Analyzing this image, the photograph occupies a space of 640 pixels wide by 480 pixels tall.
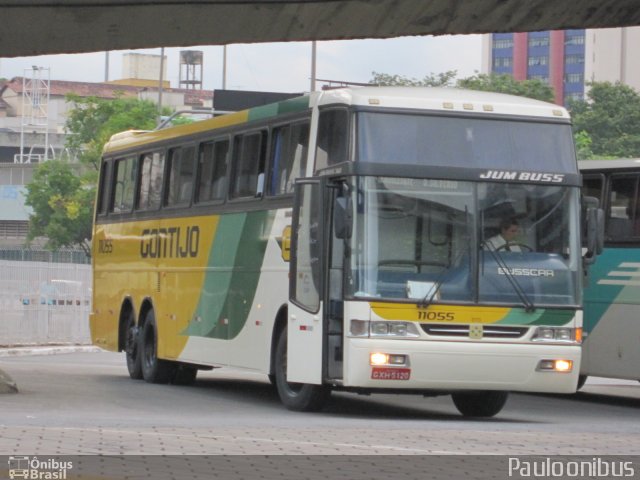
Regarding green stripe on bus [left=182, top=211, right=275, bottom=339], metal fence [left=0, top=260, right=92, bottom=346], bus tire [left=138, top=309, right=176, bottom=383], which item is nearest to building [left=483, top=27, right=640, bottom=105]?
metal fence [left=0, top=260, right=92, bottom=346]

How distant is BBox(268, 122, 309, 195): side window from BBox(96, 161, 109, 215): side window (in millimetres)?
8154

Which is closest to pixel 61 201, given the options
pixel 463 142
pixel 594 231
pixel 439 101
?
pixel 439 101

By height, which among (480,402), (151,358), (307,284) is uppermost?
(307,284)

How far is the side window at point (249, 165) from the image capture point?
730 inches

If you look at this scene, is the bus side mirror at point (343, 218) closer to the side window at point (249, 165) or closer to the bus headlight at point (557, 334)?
the bus headlight at point (557, 334)

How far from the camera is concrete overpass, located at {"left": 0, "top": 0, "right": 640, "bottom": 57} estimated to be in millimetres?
16516

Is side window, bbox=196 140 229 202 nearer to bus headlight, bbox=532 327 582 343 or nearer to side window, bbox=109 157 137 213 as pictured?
side window, bbox=109 157 137 213

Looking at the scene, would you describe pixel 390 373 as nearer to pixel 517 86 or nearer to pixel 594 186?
pixel 594 186

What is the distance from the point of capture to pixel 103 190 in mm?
25969

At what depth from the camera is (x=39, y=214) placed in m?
86.8

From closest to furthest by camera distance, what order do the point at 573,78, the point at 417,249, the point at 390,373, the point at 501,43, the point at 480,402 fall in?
the point at 390,373 < the point at 417,249 < the point at 480,402 < the point at 573,78 < the point at 501,43

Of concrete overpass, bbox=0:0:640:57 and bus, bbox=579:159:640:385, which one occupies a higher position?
concrete overpass, bbox=0:0:640:57

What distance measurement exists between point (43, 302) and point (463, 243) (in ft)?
78.1
